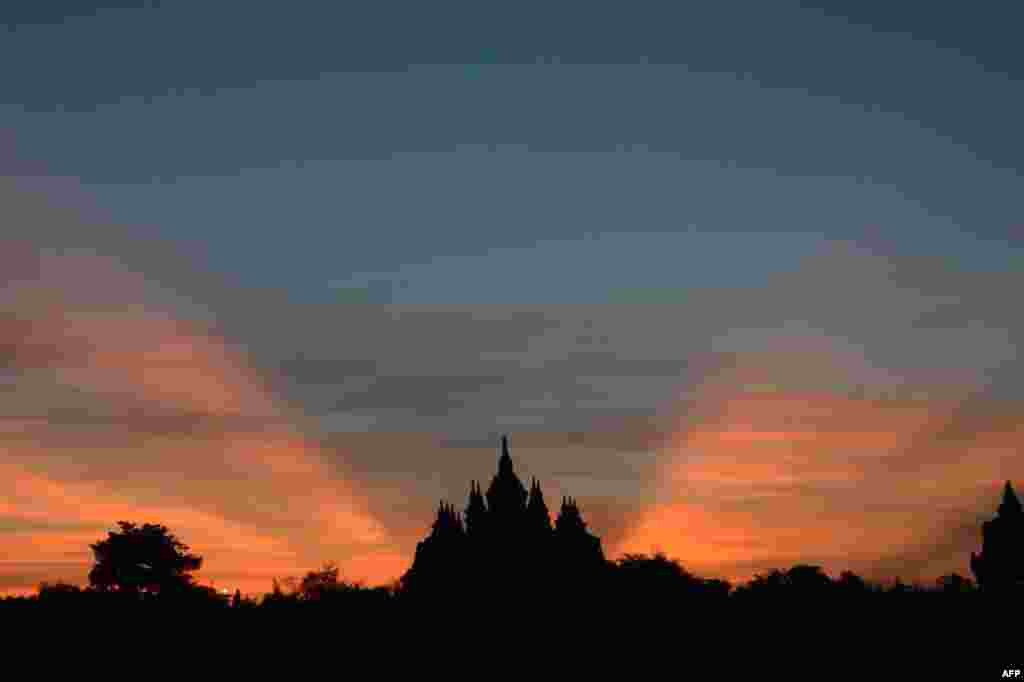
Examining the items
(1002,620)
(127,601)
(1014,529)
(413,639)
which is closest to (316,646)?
(413,639)

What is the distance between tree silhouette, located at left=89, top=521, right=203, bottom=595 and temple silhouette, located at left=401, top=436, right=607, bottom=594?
58805mm

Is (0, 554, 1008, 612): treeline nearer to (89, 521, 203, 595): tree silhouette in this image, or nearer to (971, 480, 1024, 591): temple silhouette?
(971, 480, 1024, 591): temple silhouette

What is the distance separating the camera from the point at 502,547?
105875 mm

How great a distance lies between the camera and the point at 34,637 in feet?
245

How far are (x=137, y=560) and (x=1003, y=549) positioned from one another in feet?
328

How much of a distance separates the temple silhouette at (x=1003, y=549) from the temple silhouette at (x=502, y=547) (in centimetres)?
3444

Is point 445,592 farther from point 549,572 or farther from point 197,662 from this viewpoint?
point 197,662

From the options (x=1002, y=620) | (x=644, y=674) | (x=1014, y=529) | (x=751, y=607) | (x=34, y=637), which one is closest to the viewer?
(x=34, y=637)

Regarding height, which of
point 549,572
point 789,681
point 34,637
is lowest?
point 789,681

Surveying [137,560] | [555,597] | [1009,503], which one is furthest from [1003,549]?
[137,560]

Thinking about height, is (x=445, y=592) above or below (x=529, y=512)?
below

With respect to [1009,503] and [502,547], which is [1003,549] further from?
[502,547]

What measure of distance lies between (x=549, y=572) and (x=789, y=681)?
101 feet

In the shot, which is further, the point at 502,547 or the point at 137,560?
the point at 137,560
